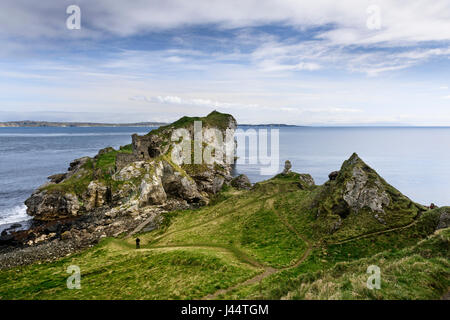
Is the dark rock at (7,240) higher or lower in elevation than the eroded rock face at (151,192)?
lower

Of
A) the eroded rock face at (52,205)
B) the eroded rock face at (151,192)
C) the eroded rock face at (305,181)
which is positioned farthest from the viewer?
the eroded rock face at (305,181)

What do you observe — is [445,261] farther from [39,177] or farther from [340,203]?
[39,177]

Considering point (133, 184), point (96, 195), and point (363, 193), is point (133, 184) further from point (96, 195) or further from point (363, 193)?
point (363, 193)

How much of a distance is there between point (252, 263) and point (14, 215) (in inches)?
2271

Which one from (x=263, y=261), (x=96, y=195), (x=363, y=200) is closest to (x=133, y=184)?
(x=96, y=195)

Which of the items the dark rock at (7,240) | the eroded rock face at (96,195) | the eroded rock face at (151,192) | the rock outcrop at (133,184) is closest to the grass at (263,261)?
the eroded rock face at (151,192)

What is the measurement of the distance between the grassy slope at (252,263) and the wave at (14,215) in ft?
89.6

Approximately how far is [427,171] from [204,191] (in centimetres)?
9228

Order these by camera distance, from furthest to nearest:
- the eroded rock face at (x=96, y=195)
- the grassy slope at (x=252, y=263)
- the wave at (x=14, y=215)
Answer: the eroded rock face at (x=96, y=195)
the wave at (x=14, y=215)
the grassy slope at (x=252, y=263)

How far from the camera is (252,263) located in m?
27.4

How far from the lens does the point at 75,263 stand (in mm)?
30594

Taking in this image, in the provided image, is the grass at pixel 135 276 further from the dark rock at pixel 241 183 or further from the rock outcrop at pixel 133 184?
the dark rock at pixel 241 183

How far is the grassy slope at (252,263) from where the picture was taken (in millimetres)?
15852
